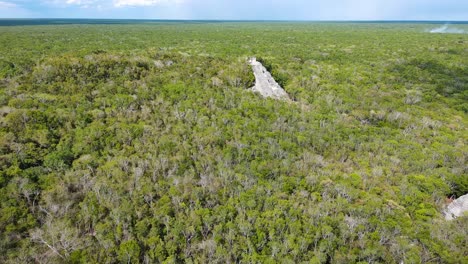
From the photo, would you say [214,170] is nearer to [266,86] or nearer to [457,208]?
[457,208]

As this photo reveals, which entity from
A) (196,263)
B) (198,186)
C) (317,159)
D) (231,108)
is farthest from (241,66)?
(196,263)

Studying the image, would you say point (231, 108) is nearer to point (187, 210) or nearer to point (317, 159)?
point (317, 159)

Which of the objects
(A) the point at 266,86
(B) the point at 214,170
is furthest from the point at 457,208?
(A) the point at 266,86

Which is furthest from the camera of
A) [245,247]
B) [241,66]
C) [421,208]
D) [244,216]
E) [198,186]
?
[241,66]

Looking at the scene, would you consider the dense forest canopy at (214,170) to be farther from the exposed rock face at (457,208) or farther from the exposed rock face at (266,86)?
the exposed rock face at (266,86)

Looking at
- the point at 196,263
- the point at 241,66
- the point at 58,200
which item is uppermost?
the point at 241,66

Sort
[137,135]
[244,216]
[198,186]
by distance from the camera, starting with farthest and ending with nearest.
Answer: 1. [137,135]
2. [198,186]
3. [244,216]
